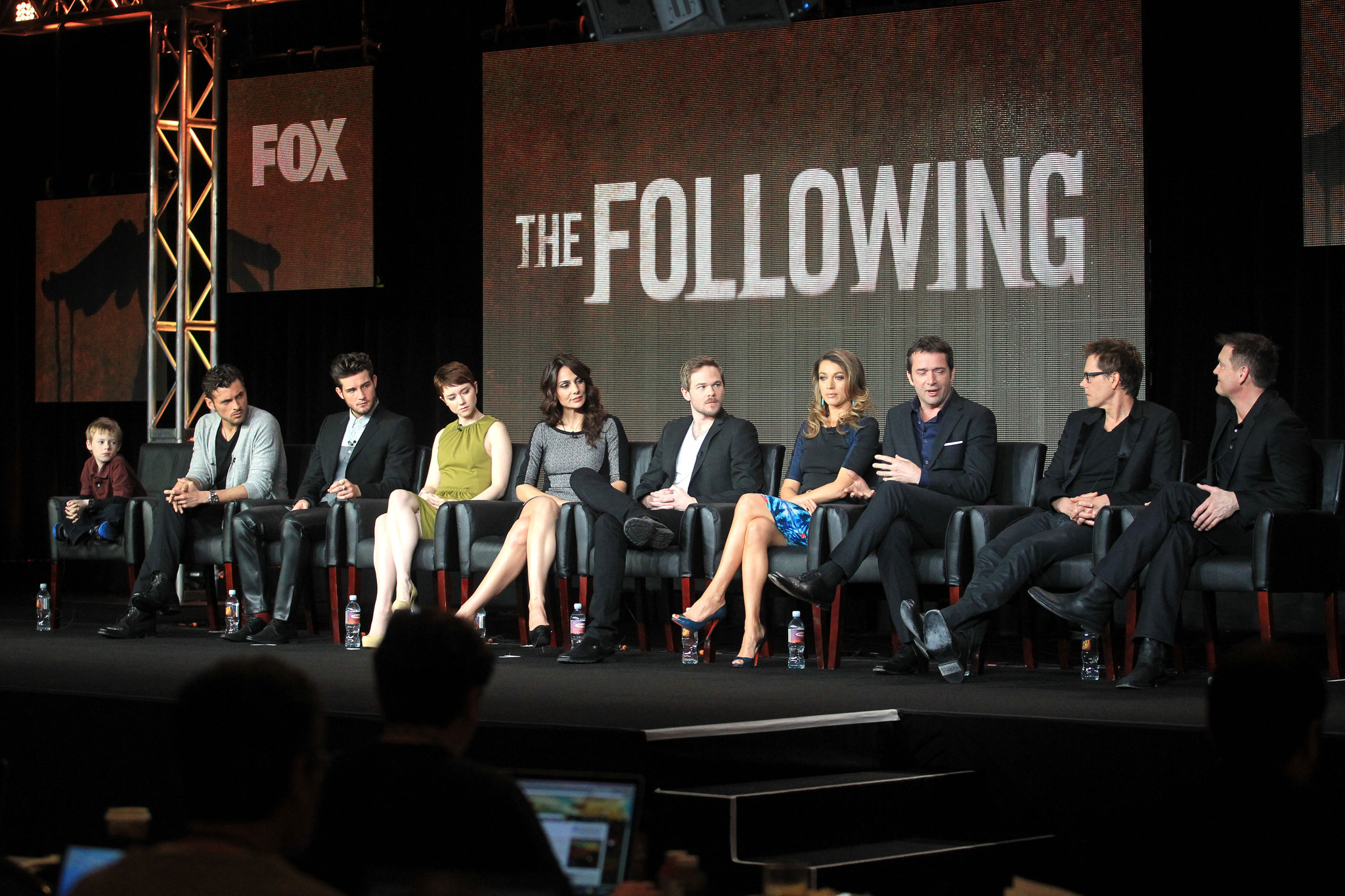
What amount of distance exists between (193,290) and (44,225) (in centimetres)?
101

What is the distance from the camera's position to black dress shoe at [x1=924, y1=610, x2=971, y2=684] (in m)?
4.21

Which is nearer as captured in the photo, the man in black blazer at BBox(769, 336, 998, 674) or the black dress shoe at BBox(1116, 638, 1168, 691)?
the black dress shoe at BBox(1116, 638, 1168, 691)

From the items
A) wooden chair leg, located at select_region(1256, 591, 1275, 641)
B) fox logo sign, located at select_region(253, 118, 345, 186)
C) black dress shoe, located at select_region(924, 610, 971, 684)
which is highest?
fox logo sign, located at select_region(253, 118, 345, 186)

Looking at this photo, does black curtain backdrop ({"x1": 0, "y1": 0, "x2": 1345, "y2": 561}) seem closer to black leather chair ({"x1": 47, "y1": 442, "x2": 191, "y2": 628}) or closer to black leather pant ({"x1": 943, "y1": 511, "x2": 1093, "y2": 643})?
black leather chair ({"x1": 47, "y1": 442, "x2": 191, "y2": 628})

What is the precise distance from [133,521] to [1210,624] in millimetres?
4040

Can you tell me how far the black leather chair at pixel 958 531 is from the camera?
4488 millimetres

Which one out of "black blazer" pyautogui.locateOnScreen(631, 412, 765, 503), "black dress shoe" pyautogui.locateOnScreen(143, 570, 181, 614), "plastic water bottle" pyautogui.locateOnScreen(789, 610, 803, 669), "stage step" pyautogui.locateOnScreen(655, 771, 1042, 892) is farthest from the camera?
"black dress shoe" pyautogui.locateOnScreen(143, 570, 181, 614)

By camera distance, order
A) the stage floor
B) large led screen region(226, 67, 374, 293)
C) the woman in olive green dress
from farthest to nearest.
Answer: large led screen region(226, 67, 374, 293) < the woman in olive green dress < the stage floor

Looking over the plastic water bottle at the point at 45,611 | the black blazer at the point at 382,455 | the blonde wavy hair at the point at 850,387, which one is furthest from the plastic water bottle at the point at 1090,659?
the plastic water bottle at the point at 45,611

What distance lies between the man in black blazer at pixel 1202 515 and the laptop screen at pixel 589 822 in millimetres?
2517

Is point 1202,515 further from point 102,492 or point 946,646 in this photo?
point 102,492

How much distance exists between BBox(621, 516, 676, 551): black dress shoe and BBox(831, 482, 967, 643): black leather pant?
0.64m

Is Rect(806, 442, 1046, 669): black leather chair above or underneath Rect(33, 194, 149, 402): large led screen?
underneath

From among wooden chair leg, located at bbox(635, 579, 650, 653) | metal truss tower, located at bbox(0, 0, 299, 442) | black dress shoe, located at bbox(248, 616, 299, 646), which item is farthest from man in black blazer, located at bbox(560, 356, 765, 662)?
metal truss tower, located at bbox(0, 0, 299, 442)
